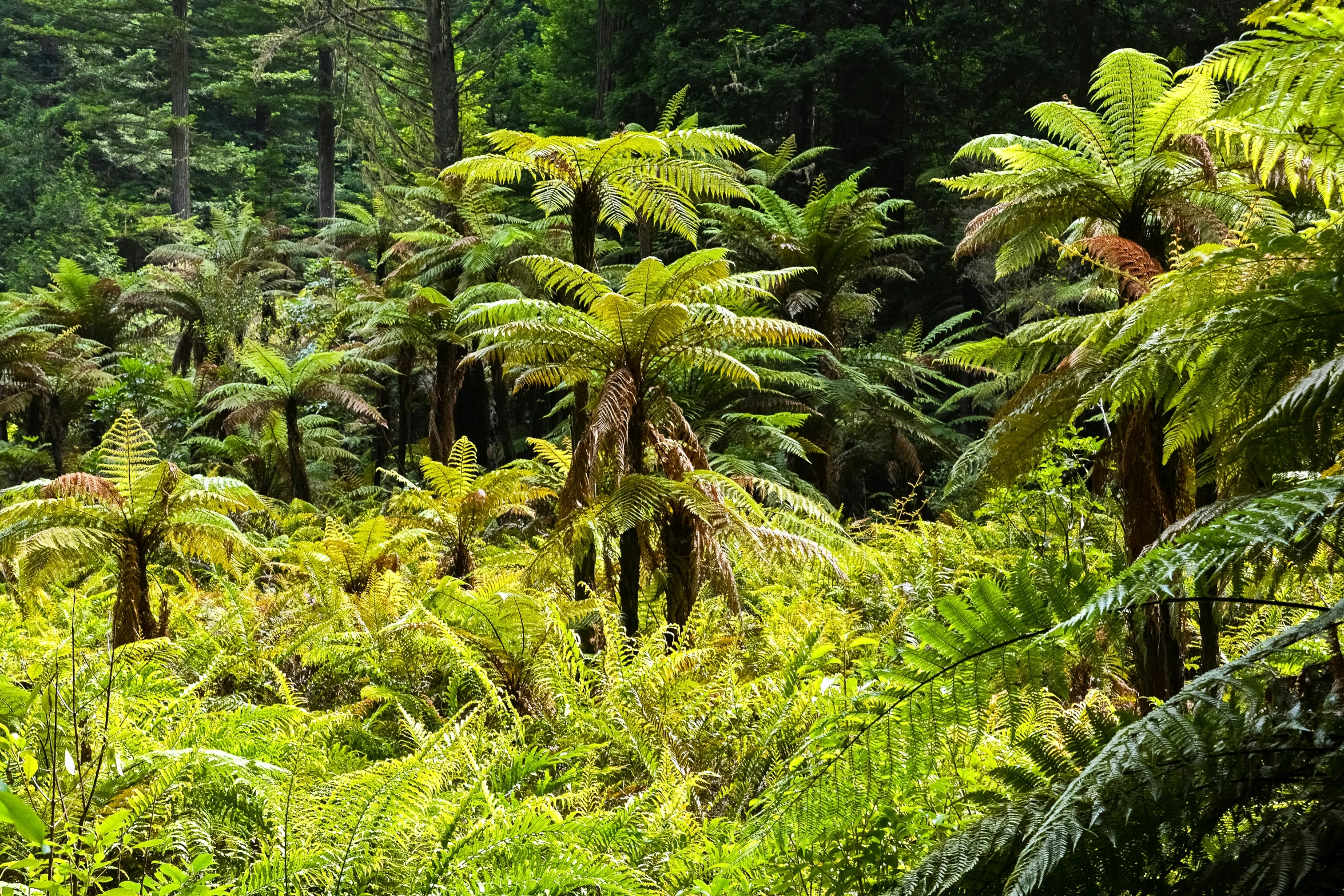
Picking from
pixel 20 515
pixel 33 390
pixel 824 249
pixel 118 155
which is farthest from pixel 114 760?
pixel 118 155

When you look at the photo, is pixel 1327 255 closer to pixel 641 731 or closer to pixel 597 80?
pixel 641 731

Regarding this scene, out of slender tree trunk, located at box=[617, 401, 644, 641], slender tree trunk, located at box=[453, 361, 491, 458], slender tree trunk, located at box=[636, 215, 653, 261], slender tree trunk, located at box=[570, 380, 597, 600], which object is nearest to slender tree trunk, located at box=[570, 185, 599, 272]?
slender tree trunk, located at box=[570, 380, 597, 600]

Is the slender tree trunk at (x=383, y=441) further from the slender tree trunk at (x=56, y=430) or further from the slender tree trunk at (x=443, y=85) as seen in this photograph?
the slender tree trunk at (x=56, y=430)

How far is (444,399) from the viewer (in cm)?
932

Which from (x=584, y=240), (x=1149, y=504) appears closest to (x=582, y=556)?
(x=584, y=240)

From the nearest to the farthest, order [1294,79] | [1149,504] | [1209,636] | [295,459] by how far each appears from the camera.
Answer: [1294,79]
[1209,636]
[1149,504]
[295,459]

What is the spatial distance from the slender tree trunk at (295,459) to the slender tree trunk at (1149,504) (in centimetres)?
743

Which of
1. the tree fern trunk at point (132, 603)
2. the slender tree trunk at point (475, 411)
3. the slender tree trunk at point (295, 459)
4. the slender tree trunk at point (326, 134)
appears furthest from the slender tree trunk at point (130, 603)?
the slender tree trunk at point (326, 134)

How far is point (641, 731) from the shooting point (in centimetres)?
326

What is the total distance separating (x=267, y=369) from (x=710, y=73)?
6.73 meters

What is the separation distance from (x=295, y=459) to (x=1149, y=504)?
7688 mm

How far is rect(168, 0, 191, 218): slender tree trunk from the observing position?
19.3 m

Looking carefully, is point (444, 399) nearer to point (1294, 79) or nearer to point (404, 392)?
point (404, 392)

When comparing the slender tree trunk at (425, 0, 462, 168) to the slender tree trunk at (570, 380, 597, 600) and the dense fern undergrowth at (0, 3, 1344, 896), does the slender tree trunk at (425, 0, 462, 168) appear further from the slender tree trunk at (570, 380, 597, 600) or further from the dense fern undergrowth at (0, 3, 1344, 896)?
the slender tree trunk at (570, 380, 597, 600)
